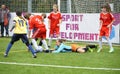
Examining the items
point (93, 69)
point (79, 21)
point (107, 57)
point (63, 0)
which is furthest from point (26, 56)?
point (63, 0)

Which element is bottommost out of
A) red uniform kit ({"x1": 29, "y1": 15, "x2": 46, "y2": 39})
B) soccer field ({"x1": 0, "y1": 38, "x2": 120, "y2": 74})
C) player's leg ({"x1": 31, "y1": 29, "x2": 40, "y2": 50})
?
soccer field ({"x1": 0, "y1": 38, "x2": 120, "y2": 74})

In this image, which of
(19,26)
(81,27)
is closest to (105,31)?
(19,26)

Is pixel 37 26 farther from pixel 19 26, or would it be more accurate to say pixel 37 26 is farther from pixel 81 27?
pixel 81 27

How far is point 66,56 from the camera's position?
15531 millimetres

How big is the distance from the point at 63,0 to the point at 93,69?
495 inches

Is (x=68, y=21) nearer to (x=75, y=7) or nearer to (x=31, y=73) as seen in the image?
(x=75, y=7)

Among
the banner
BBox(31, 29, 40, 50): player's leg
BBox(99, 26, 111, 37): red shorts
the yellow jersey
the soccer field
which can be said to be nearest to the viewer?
the soccer field

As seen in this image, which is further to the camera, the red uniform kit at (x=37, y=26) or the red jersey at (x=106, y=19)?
the red jersey at (x=106, y=19)

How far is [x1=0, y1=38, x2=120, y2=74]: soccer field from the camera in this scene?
1188 centimetres

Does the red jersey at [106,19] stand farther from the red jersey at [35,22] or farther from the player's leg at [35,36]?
the player's leg at [35,36]

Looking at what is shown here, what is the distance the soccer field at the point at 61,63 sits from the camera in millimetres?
11875

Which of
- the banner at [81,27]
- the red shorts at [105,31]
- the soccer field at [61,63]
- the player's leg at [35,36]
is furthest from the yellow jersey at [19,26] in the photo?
the banner at [81,27]

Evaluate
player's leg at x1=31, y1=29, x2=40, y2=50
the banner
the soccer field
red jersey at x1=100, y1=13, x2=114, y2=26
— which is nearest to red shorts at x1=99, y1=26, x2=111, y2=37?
red jersey at x1=100, y1=13, x2=114, y2=26

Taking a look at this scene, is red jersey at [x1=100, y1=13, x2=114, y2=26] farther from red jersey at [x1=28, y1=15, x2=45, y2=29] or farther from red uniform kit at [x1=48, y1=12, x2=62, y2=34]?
red uniform kit at [x1=48, y1=12, x2=62, y2=34]
